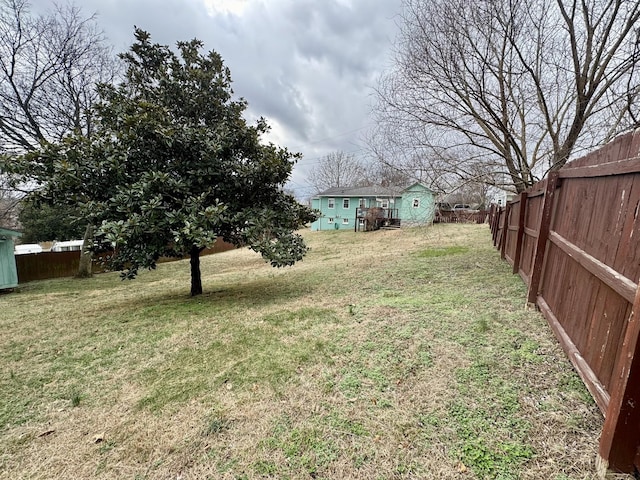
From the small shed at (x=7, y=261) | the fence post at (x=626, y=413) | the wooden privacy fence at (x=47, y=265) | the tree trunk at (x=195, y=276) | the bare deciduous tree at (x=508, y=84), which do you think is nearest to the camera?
the fence post at (x=626, y=413)

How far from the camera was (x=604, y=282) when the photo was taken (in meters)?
1.78

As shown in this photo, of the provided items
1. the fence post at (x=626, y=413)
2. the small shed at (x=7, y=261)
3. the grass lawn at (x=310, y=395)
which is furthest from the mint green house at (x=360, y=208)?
the fence post at (x=626, y=413)

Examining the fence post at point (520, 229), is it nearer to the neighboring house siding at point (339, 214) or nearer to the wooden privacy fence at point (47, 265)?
the wooden privacy fence at point (47, 265)

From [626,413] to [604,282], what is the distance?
79 centimetres

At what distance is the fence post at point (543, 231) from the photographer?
120 inches

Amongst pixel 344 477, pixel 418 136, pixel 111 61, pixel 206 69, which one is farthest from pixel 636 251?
pixel 111 61

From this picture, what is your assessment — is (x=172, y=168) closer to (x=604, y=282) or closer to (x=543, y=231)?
(x=543, y=231)

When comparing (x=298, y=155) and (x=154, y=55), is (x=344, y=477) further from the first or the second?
(x=154, y=55)

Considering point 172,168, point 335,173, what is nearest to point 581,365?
point 172,168

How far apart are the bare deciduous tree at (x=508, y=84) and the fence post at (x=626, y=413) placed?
460 cm

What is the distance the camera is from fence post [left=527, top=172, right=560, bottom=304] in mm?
3039

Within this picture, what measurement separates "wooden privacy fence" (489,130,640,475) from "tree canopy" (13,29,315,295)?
409cm

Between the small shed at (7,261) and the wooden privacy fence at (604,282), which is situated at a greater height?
the wooden privacy fence at (604,282)

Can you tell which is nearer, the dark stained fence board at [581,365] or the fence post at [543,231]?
the dark stained fence board at [581,365]
